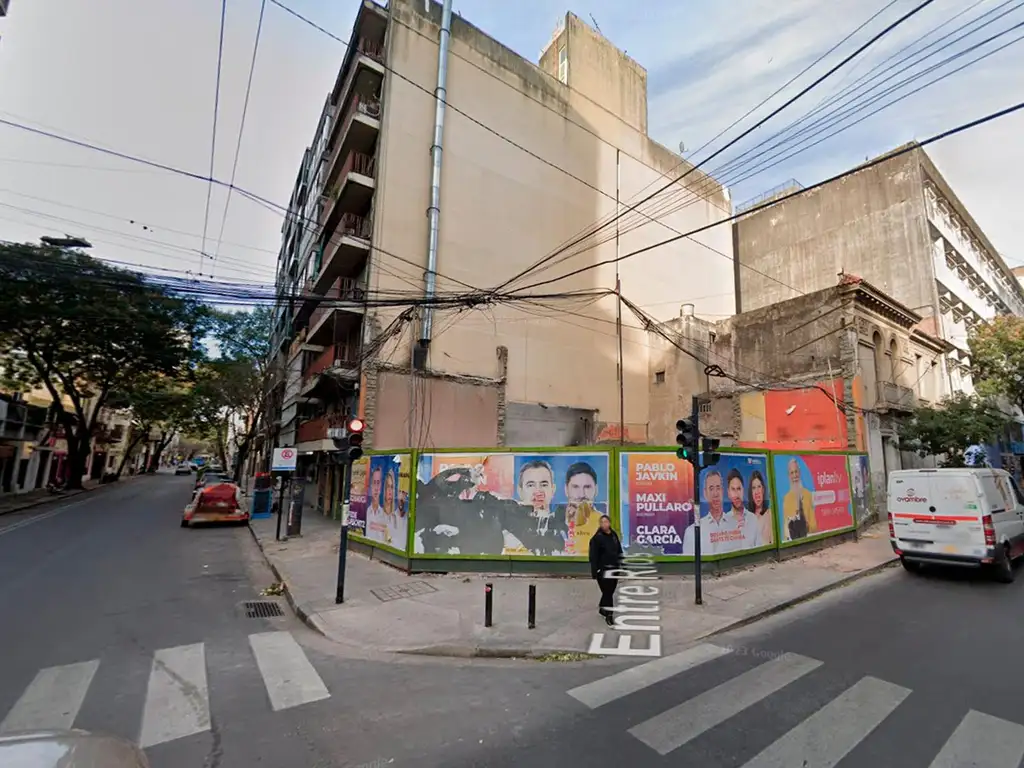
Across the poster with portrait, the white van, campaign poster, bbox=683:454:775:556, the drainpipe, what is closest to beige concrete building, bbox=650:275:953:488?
the poster with portrait

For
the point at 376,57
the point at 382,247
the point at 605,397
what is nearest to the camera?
the point at 382,247

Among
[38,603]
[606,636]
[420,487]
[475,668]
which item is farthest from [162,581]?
Result: [606,636]

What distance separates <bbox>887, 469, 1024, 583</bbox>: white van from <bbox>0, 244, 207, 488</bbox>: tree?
23.2m

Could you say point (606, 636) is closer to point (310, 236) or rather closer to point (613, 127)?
point (613, 127)

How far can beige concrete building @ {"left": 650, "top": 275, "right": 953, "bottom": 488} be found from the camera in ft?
62.6

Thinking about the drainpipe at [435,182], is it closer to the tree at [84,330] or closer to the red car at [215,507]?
the red car at [215,507]

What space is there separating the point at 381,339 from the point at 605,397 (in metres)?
11.7

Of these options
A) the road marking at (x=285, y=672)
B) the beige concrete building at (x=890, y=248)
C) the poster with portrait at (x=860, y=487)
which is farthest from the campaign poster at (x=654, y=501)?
the beige concrete building at (x=890, y=248)

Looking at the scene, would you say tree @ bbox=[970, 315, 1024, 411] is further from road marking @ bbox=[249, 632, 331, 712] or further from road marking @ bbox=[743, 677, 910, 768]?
road marking @ bbox=[249, 632, 331, 712]

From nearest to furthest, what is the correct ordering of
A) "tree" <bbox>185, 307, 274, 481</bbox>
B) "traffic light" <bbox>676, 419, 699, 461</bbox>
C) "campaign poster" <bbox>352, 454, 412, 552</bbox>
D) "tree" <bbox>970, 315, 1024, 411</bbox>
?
"traffic light" <bbox>676, 419, 699, 461</bbox> < "campaign poster" <bbox>352, 454, 412, 552</bbox> < "tree" <bbox>970, 315, 1024, 411</bbox> < "tree" <bbox>185, 307, 274, 481</bbox>

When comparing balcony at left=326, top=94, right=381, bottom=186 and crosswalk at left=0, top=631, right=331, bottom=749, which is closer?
crosswalk at left=0, top=631, right=331, bottom=749

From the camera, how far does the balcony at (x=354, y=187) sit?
1864 centimetres

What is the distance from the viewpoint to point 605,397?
24.2 m

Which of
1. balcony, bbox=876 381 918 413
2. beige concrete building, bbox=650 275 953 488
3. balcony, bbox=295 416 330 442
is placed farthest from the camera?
balcony, bbox=295 416 330 442
